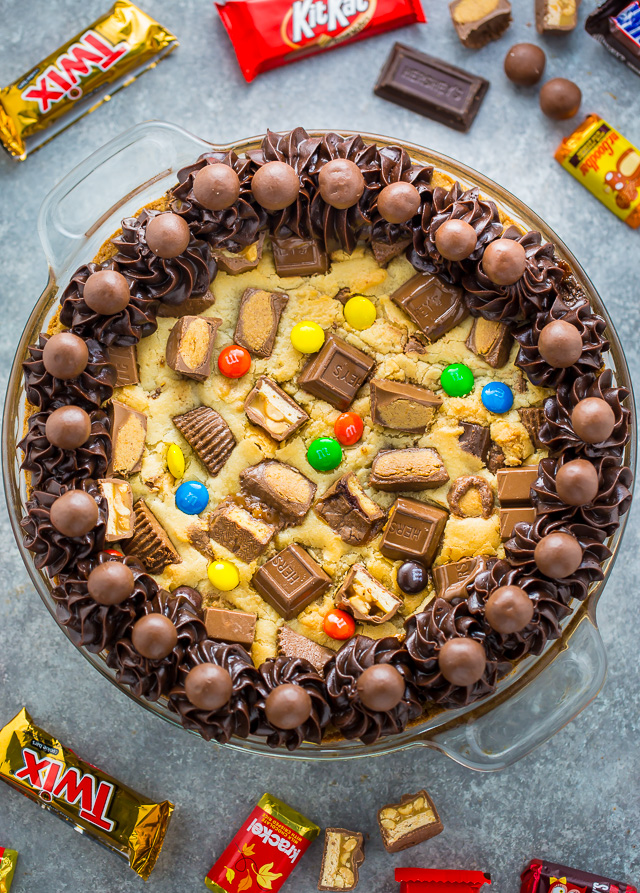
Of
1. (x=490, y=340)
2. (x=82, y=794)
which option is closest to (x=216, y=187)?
(x=490, y=340)

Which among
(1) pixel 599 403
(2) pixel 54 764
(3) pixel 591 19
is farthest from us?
(3) pixel 591 19

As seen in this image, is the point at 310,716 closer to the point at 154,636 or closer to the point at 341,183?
the point at 154,636

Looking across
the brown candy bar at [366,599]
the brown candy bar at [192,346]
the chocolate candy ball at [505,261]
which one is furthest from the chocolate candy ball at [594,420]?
the brown candy bar at [192,346]

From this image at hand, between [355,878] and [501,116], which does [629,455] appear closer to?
[501,116]

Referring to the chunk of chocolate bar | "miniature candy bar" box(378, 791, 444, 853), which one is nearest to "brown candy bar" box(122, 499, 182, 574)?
the chunk of chocolate bar

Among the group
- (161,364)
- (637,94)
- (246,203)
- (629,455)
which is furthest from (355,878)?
(637,94)

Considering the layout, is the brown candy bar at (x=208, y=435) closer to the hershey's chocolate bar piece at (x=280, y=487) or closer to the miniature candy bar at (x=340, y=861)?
the hershey's chocolate bar piece at (x=280, y=487)
